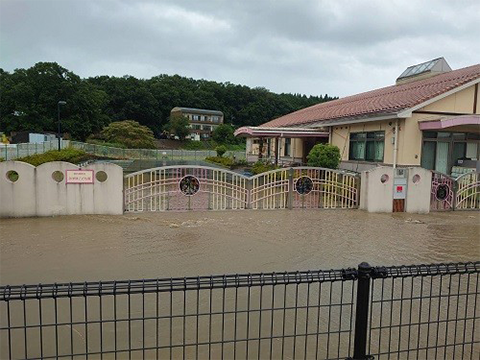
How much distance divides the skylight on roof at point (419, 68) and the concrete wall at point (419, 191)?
12.7 meters

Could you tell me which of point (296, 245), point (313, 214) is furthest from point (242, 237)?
point (313, 214)

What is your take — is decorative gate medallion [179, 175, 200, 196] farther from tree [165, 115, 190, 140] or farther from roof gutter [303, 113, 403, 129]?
tree [165, 115, 190, 140]

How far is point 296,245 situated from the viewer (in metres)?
7.34

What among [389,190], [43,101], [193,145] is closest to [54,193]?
[389,190]

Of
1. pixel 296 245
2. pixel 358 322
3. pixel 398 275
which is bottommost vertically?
pixel 296 245

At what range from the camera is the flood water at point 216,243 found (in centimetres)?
583

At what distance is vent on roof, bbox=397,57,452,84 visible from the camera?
21.0m

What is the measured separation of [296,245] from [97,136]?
51841mm

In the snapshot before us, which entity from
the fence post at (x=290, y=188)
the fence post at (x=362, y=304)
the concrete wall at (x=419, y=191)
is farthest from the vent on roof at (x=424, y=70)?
the fence post at (x=362, y=304)

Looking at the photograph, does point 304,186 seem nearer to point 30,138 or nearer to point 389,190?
point 389,190

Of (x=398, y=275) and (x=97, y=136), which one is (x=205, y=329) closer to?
(x=398, y=275)

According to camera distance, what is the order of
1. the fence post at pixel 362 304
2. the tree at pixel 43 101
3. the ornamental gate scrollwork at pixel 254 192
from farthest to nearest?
the tree at pixel 43 101 → the ornamental gate scrollwork at pixel 254 192 → the fence post at pixel 362 304

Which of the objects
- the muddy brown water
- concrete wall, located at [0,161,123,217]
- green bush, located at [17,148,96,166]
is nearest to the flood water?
the muddy brown water

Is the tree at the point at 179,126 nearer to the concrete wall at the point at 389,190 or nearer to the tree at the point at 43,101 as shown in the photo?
the tree at the point at 43,101
